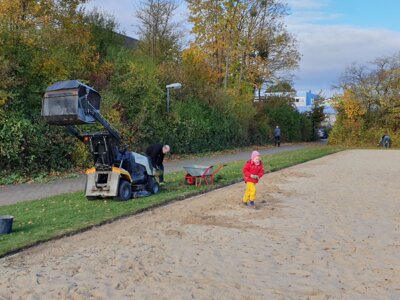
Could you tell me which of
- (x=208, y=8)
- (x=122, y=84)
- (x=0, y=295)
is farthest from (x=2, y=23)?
(x=208, y=8)

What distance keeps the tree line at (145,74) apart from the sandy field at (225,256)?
7697mm

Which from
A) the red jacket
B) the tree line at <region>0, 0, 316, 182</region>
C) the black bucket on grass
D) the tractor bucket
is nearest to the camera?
the black bucket on grass

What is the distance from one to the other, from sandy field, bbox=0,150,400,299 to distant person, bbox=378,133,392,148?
98.1 feet

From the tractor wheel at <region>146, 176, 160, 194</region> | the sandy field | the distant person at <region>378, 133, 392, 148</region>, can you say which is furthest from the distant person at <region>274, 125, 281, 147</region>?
the sandy field

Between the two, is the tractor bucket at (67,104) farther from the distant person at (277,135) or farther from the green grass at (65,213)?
the distant person at (277,135)

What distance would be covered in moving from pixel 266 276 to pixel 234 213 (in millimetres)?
4229

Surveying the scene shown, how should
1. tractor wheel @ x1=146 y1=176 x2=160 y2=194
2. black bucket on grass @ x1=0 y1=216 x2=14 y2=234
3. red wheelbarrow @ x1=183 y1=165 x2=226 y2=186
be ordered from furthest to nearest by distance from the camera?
1. red wheelbarrow @ x1=183 y1=165 x2=226 y2=186
2. tractor wheel @ x1=146 y1=176 x2=160 y2=194
3. black bucket on grass @ x1=0 y1=216 x2=14 y2=234

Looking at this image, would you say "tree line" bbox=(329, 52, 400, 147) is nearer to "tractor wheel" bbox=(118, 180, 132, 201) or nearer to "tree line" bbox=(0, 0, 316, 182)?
"tree line" bbox=(0, 0, 316, 182)

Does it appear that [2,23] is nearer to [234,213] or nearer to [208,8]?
[234,213]

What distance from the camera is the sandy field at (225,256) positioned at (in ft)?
17.5

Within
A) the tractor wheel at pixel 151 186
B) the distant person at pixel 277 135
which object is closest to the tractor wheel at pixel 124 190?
the tractor wheel at pixel 151 186

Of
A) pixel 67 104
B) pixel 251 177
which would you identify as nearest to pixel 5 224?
pixel 67 104

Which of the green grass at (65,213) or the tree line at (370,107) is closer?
the green grass at (65,213)

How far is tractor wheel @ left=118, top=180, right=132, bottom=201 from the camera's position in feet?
36.4
